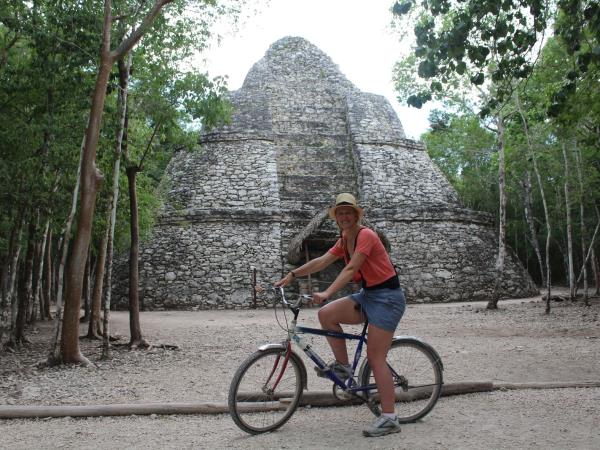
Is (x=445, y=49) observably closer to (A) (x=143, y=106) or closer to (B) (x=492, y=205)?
(A) (x=143, y=106)

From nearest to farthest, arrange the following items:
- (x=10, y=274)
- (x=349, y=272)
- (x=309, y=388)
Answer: (x=349, y=272)
(x=309, y=388)
(x=10, y=274)

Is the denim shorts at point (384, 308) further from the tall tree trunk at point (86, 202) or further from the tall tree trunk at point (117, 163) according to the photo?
the tall tree trunk at point (117, 163)

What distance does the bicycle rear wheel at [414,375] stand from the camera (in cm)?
420

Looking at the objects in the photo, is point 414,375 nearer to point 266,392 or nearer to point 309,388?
point 266,392

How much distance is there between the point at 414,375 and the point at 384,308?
768 millimetres

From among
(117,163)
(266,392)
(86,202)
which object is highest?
(117,163)

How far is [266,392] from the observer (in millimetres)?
3988

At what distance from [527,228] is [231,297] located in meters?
20.6

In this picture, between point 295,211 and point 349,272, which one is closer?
point 349,272

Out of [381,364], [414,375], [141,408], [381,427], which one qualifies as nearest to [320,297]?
[381,364]

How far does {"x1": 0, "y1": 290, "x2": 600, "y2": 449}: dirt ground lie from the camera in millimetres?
3779

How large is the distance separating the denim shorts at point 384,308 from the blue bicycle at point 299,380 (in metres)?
0.20

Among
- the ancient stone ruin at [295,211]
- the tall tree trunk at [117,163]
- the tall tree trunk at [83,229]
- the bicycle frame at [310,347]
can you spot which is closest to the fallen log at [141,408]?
the bicycle frame at [310,347]

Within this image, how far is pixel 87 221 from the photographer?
700cm
